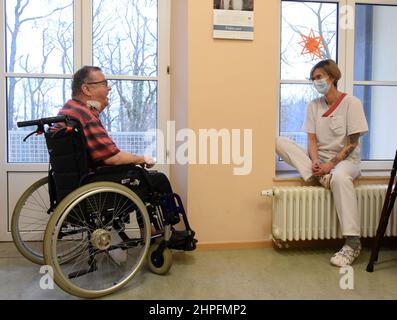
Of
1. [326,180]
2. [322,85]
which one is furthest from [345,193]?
[322,85]

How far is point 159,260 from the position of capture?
2.13 m

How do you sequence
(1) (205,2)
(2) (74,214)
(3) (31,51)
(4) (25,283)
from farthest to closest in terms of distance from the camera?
(3) (31,51)
(1) (205,2)
(4) (25,283)
(2) (74,214)

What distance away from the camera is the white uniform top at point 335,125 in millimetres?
2428

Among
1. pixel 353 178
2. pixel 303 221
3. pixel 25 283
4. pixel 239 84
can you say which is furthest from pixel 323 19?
pixel 25 283

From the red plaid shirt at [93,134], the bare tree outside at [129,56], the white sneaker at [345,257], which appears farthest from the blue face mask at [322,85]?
the red plaid shirt at [93,134]

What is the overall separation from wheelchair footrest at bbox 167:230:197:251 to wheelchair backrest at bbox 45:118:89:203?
0.59 metres

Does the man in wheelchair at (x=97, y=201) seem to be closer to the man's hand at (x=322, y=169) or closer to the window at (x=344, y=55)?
the man's hand at (x=322, y=169)

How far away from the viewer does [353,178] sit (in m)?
2.45

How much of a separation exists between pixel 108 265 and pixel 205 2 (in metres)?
1.72

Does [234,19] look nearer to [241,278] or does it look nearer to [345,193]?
[345,193]

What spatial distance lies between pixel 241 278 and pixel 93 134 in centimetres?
110

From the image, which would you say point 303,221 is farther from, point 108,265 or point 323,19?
point 323,19

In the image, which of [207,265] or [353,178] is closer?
[207,265]

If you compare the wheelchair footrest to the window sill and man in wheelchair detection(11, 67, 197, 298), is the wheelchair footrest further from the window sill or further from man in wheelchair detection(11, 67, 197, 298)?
the window sill
